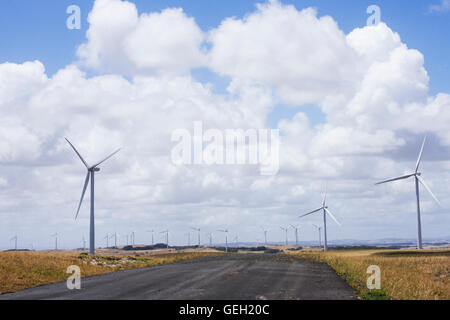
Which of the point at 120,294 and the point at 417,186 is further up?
the point at 417,186

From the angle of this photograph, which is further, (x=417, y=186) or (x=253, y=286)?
(x=417, y=186)

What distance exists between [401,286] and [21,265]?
87.7 ft

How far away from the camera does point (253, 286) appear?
2616cm

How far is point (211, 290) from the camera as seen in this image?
2403cm
